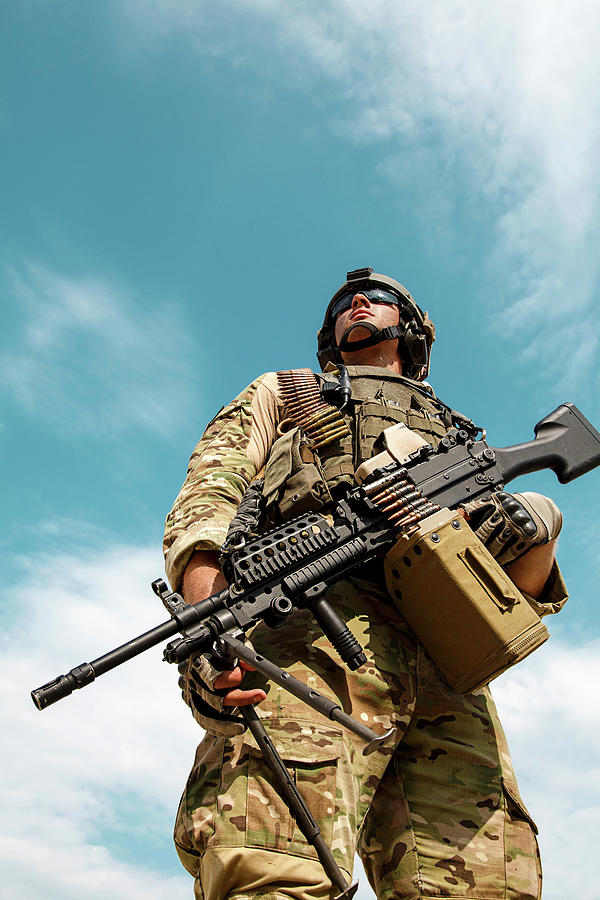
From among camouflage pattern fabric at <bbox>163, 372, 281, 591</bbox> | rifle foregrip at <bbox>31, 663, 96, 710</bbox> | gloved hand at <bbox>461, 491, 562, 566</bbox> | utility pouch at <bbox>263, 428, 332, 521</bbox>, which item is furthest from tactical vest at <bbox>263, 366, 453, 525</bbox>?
rifle foregrip at <bbox>31, 663, 96, 710</bbox>

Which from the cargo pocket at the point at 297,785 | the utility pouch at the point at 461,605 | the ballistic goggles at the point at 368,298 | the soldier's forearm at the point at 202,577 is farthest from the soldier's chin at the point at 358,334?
the cargo pocket at the point at 297,785

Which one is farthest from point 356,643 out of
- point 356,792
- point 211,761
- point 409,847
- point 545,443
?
point 545,443

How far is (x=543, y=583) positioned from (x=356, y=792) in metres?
1.64

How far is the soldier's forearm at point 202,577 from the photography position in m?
3.69

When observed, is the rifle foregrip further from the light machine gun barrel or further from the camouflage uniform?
the camouflage uniform

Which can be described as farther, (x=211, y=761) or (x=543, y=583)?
(x=543, y=583)

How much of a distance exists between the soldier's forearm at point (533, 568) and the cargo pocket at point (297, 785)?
4.82 feet

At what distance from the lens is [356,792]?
3.29 m

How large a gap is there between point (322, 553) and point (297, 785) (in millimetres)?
1120

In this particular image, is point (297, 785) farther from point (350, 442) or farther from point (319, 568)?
point (350, 442)

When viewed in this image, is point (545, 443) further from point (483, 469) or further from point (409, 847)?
point (409, 847)

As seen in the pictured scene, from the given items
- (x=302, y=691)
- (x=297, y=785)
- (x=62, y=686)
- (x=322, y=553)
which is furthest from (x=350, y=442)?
(x=62, y=686)

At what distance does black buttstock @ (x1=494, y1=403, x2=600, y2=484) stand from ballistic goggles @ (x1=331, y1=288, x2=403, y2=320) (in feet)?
5.68

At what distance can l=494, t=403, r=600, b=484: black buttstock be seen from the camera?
15.4 ft
